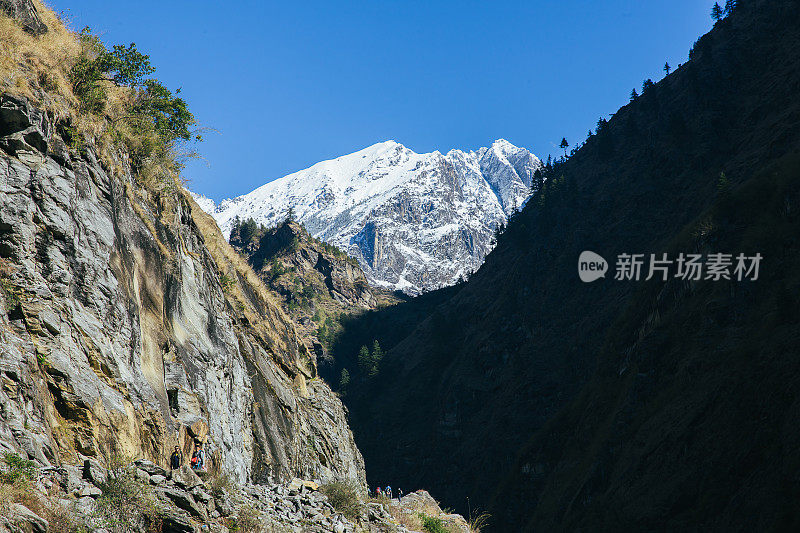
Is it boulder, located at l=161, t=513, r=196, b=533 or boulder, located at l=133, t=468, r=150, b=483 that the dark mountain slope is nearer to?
boulder, located at l=161, t=513, r=196, b=533

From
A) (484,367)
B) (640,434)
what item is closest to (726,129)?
(484,367)

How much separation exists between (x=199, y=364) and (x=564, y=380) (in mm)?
64928

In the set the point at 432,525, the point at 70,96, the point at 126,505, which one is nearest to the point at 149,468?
the point at 126,505

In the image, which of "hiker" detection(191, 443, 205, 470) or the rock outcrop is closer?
"hiker" detection(191, 443, 205, 470)

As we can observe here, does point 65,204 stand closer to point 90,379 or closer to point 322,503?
point 90,379

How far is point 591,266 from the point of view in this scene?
85375 mm

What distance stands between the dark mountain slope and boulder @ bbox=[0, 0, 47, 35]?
119ft

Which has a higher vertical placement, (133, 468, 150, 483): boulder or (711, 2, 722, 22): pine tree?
(711, 2, 722, 22): pine tree

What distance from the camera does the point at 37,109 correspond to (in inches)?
474

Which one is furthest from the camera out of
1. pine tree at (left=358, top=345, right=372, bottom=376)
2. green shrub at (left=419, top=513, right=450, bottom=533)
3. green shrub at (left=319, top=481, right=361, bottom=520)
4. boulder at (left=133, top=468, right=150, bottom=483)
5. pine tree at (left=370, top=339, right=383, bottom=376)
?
pine tree at (left=358, top=345, right=372, bottom=376)

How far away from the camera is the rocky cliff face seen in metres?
9.73

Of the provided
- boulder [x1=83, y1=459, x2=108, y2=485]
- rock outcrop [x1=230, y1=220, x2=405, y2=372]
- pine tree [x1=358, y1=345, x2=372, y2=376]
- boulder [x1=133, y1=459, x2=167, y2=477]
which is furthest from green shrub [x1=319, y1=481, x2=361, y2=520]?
rock outcrop [x1=230, y1=220, x2=405, y2=372]

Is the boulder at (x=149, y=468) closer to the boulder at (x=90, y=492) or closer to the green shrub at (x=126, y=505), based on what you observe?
the green shrub at (x=126, y=505)

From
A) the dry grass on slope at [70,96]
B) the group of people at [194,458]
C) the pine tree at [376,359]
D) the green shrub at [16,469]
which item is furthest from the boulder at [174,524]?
the pine tree at [376,359]
